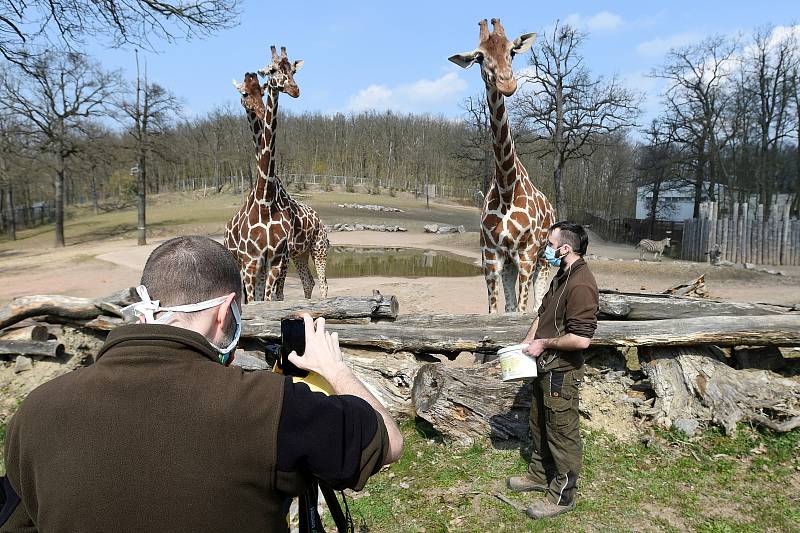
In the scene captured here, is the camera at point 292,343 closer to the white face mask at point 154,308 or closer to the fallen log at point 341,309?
the white face mask at point 154,308

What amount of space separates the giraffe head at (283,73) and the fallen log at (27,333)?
4133 mm

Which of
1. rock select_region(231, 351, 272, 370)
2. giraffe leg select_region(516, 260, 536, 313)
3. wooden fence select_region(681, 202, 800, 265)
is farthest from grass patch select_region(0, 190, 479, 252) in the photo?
giraffe leg select_region(516, 260, 536, 313)

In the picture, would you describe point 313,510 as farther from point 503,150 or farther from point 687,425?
point 503,150

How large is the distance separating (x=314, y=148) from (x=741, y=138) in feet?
156

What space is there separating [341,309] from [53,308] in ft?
10.4

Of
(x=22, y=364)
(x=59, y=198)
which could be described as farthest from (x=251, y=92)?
(x=59, y=198)

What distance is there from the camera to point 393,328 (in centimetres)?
576

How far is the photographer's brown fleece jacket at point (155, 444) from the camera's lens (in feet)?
4.54

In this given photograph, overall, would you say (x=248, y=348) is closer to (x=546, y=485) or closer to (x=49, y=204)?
(x=546, y=485)

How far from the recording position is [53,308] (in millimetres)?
5934

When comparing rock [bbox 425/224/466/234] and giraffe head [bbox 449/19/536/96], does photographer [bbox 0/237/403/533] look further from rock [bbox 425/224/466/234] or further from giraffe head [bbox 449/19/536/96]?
rock [bbox 425/224/466/234]

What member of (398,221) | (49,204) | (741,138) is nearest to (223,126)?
(49,204)

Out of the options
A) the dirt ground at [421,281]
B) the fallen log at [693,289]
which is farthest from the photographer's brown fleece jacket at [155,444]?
the dirt ground at [421,281]

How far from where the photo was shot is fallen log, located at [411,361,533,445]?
16.3 feet
